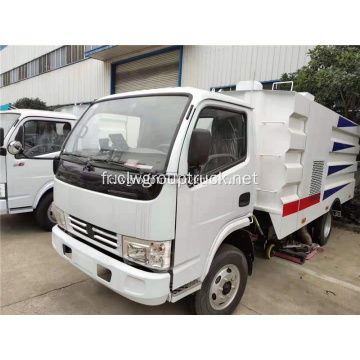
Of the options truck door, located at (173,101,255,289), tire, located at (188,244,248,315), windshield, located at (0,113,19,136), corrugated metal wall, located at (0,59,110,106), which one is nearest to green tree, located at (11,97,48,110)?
corrugated metal wall, located at (0,59,110,106)

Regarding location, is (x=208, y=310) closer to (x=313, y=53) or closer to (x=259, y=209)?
(x=259, y=209)

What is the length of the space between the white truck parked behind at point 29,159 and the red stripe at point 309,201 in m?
4.14

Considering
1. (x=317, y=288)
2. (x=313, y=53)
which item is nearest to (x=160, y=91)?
(x=317, y=288)

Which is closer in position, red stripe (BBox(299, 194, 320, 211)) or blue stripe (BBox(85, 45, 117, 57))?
red stripe (BBox(299, 194, 320, 211))

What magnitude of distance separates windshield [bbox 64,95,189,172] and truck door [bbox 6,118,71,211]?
7.19 ft

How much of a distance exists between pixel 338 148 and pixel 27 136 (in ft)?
17.5

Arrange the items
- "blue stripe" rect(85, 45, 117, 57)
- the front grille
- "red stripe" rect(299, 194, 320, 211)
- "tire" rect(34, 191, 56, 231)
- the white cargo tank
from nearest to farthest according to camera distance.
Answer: the front grille → the white cargo tank → "red stripe" rect(299, 194, 320, 211) → "tire" rect(34, 191, 56, 231) → "blue stripe" rect(85, 45, 117, 57)

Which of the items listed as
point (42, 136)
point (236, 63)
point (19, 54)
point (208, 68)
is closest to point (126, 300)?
point (42, 136)

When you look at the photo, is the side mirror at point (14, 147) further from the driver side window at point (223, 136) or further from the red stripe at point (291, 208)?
the red stripe at point (291, 208)

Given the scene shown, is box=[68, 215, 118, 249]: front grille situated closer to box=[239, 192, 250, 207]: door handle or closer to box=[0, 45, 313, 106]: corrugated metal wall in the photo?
box=[239, 192, 250, 207]: door handle

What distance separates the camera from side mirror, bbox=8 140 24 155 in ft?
13.8

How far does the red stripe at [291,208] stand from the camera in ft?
10.2

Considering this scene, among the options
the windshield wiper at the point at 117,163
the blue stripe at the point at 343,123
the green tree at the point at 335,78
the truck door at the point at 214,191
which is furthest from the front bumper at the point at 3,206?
the green tree at the point at 335,78

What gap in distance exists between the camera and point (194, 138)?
195cm
